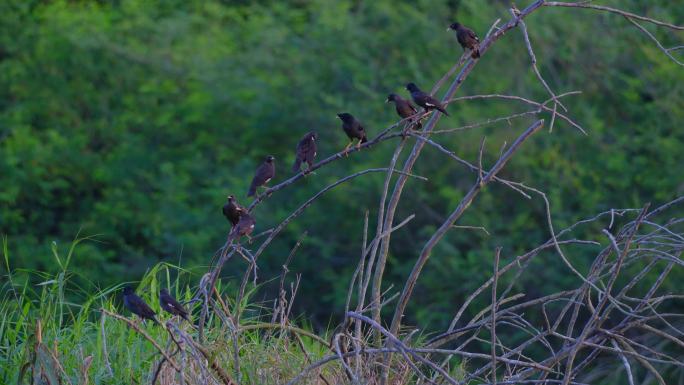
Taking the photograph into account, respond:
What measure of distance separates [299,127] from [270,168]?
9296 mm

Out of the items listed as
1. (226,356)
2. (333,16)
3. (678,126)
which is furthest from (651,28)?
(226,356)

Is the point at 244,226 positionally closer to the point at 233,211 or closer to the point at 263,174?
the point at 233,211

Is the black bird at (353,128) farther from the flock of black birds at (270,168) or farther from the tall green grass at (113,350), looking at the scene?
the tall green grass at (113,350)

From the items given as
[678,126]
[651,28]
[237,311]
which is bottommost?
[678,126]

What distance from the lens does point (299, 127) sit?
1483cm

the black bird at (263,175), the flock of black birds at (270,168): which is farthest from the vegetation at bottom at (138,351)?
the black bird at (263,175)

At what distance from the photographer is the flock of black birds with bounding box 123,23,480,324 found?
4312 mm

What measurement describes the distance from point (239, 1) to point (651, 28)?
29.0 feet

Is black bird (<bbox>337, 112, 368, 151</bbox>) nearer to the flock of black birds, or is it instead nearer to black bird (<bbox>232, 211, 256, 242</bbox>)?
the flock of black birds

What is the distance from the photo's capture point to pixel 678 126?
39.9ft

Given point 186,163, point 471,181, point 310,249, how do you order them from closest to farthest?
point 471,181, point 310,249, point 186,163

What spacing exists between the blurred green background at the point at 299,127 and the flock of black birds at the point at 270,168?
16.5ft

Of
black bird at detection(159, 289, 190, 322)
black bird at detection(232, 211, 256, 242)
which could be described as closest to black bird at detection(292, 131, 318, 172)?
black bird at detection(232, 211, 256, 242)

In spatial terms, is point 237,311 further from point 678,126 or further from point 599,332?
point 678,126
